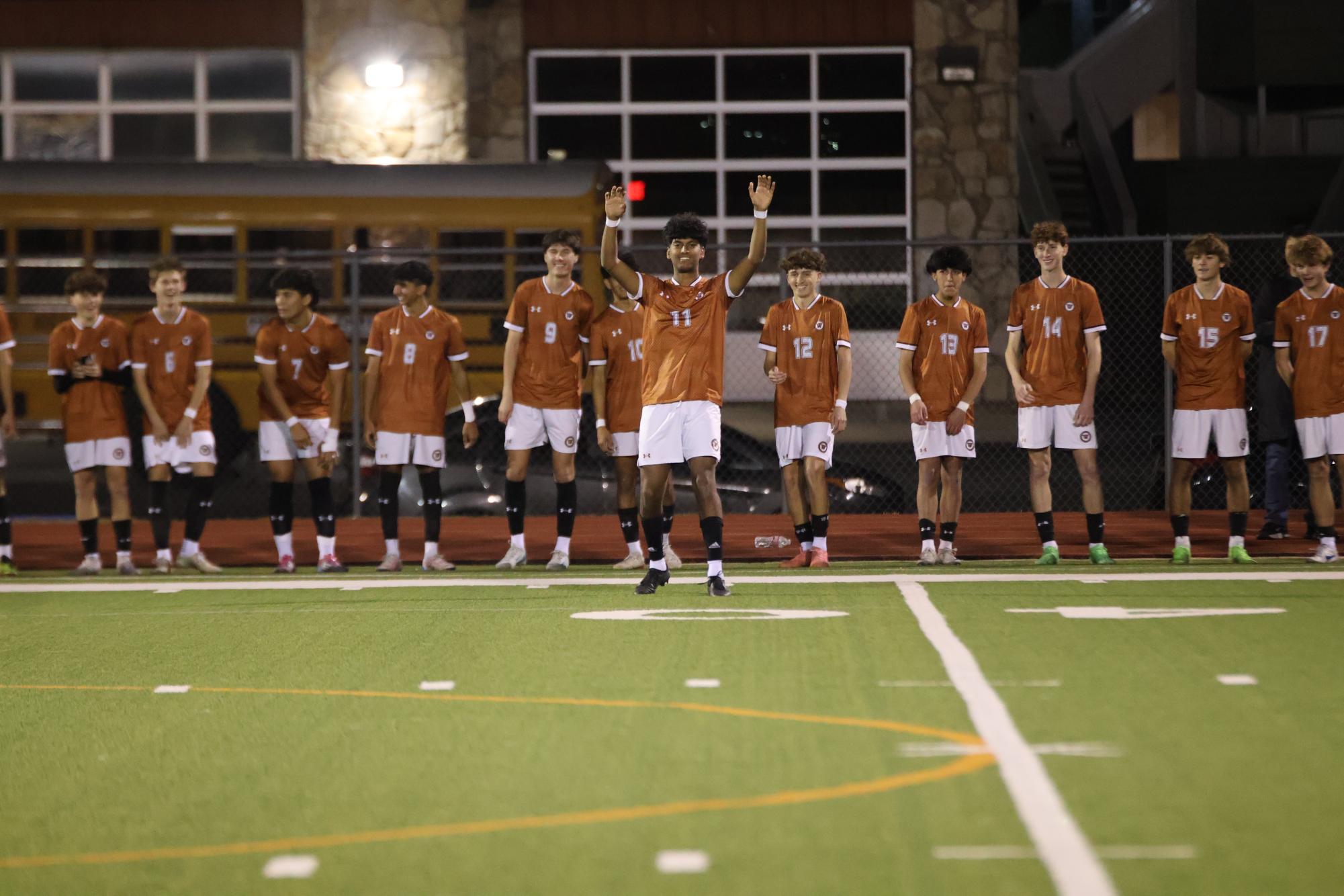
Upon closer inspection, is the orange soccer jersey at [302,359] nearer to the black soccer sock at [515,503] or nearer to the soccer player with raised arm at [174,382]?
the soccer player with raised arm at [174,382]

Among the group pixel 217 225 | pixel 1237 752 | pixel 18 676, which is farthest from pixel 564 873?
pixel 217 225

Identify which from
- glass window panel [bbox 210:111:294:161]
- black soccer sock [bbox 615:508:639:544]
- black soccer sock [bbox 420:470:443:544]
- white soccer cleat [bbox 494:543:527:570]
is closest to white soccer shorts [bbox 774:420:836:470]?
black soccer sock [bbox 615:508:639:544]

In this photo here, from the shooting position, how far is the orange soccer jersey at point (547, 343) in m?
10.9

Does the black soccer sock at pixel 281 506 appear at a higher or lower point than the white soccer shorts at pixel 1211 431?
lower

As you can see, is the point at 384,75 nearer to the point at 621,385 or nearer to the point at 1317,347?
the point at 621,385

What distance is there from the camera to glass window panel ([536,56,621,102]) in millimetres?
25094

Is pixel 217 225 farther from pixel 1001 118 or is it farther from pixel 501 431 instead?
pixel 1001 118

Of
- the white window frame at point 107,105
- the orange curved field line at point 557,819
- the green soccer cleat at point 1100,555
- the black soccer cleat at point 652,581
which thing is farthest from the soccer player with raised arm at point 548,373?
the white window frame at point 107,105

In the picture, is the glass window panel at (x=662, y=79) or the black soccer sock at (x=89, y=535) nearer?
the black soccer sock at (x=89, y=535)

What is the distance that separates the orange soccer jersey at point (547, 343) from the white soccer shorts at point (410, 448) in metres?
0.66

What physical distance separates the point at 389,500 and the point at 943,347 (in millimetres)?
3856

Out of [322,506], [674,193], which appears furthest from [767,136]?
[322,506]

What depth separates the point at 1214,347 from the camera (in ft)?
34.2

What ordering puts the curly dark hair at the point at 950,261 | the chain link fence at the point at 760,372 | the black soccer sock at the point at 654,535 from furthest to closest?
1. the chain link fence at the point at 760,372
2. the curly dark hair at the point at 950,261
3. the black soccer sock at the point at 654,535
